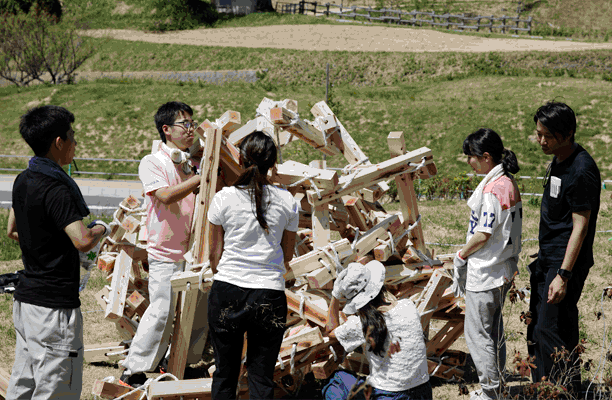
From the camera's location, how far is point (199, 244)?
A: 3740 mm

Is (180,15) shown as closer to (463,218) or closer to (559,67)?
(559,67)

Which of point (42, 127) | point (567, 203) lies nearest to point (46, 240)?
point (42, 127)

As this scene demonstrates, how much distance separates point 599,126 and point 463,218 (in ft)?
→ 42.6

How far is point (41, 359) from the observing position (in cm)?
284

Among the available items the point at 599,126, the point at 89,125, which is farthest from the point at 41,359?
the point at 89,125

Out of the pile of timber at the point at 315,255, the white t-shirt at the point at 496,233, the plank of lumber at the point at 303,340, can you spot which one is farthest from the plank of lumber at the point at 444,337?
the plank of lumber at the point at 303,340

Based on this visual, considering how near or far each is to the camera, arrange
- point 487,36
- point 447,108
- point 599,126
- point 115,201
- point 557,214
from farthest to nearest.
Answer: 1. point 487,36
2. point 447,108
3. point 599,126
4. point 115,201
5. point 557,214

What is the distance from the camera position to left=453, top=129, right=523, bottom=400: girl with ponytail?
3.51 metres

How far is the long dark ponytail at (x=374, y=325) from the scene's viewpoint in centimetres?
292

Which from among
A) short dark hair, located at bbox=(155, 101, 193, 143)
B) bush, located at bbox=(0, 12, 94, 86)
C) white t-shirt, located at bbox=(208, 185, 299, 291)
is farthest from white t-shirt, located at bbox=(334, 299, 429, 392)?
bush, located at bbox=(0, 12, 94, 86)

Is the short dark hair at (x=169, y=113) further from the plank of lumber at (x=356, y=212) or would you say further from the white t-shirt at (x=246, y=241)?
the plank of lumber at (x=356, y=212)

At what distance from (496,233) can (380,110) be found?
2039cm

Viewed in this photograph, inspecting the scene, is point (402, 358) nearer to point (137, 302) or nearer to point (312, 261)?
point (312, 261)

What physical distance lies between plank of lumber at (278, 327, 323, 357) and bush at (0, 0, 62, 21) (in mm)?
39981
